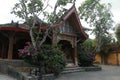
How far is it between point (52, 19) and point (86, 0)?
14.0 meters

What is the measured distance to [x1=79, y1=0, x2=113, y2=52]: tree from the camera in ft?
76.1

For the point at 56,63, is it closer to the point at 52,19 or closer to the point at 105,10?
the point at 52,19

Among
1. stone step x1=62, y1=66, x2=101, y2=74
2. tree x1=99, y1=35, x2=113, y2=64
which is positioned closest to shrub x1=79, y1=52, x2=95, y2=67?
stone step x1=62, y1=66, x2=101, y2=74

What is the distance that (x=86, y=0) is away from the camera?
24891 millimetres

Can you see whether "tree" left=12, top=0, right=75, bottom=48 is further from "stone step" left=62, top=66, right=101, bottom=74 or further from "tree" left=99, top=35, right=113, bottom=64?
"tree" left=99, top=35, right=113, bottom=64

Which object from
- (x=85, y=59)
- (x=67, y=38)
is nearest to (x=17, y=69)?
(x=67, y=38)

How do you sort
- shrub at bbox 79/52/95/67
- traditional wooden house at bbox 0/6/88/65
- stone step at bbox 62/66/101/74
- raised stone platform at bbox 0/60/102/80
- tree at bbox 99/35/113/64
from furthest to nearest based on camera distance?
tree at bbox 99/35/113/64 < shrub at bbox 79/52/95/67 < traditional wooden house at bbox 0/6/88/65 < stone step at bbox 62/66/101/74 < raised stone platform at bbox 0/60/102/80

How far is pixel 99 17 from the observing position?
76.5ft

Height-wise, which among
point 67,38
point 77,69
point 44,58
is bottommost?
point 77,69

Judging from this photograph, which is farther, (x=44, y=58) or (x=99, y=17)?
(x=99, y=17)

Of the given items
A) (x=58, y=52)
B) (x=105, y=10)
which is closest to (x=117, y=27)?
(x=105, y=10)

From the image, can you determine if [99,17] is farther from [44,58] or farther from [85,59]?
[44,58]

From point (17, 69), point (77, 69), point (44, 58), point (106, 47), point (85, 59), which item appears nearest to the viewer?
point (44, 58)

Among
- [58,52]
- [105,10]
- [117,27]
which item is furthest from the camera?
[117,27]
